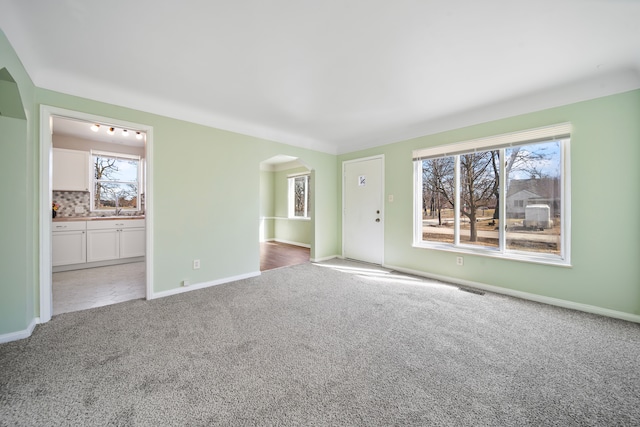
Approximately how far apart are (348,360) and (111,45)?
326cm

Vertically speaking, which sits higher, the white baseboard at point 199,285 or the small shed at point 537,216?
the small shed at point 537,216

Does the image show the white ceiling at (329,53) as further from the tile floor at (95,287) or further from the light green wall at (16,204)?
the tile floor at (95,287)

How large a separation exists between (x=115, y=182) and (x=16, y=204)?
3.73m

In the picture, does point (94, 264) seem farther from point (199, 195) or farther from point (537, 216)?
point (537, 216)

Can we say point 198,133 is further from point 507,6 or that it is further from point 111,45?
point 507,6

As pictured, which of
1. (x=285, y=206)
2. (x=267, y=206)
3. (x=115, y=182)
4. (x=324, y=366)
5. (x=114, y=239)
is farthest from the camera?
(x=267, y=206)

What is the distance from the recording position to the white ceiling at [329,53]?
169 centimetres

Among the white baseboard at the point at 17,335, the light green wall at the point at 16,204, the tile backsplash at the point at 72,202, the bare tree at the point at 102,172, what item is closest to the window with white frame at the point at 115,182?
the bare tree at the point at 102,172

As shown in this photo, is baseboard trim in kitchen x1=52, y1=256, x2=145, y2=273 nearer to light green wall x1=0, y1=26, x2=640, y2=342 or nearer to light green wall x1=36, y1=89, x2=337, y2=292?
light green wall x1=0, y1=26, x2=640, y2=342

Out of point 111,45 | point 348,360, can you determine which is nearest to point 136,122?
point 111,45

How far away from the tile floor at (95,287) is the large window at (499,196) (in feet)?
15.0

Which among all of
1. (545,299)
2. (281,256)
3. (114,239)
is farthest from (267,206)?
(545,299)

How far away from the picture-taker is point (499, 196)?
3350mm

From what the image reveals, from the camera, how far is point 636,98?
2445 mm
